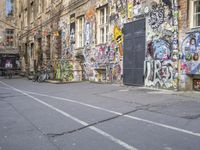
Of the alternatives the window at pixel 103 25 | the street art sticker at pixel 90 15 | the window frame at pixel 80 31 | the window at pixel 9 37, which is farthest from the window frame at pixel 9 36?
the window at pixel 103 25

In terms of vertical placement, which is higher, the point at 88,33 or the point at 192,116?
the point at 88,33

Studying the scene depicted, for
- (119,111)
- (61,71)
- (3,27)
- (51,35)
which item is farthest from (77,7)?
(3,27)

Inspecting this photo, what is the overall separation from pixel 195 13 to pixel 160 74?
2.80 meters

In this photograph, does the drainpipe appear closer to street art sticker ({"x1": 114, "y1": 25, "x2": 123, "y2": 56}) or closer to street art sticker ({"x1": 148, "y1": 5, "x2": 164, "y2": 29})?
street art sticker ({"x1": 148, "y1": 5, "x2": 164, "y2": 29})

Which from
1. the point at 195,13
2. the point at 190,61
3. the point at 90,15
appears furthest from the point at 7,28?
the point at 190,61

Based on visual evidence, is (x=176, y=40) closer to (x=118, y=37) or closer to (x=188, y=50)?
(x=188, y=50)

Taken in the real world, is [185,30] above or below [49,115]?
above

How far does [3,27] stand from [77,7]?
96.9ft

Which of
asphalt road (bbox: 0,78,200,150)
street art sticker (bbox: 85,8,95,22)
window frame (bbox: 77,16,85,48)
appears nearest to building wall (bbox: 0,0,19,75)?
window frame (bbox: 77,16,85,48)

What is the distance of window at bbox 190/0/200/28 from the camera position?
11797 millimetres

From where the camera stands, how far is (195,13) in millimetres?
11898

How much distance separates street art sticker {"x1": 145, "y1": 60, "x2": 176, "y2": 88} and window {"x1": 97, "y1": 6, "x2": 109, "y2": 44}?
184 inches

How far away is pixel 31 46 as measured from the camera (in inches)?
1499

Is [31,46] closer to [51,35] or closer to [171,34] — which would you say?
[51,35]
